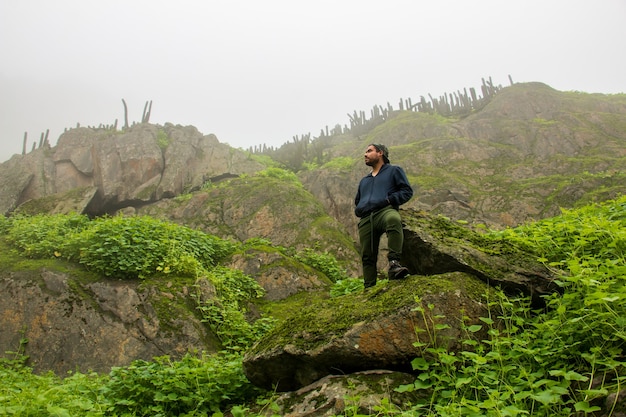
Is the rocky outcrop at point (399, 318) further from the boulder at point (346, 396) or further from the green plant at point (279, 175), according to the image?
the green plant at point (279, 175)

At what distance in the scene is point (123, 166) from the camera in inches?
727

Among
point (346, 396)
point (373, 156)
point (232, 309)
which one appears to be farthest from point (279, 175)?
point (346, 396)

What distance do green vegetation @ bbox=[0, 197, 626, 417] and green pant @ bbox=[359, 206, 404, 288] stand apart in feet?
2.63

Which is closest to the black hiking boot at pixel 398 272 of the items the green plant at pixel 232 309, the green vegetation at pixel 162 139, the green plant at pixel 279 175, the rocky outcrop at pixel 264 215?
the green plant at pixel 232 309

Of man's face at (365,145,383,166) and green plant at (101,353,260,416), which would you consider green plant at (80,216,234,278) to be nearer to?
green plant at (101,353,260,416)

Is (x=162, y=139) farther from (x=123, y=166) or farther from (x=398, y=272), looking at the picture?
(x=398, y=272)

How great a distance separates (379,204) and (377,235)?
0.45m

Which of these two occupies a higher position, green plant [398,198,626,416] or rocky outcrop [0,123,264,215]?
rocky outcrop [0,123,264,215]

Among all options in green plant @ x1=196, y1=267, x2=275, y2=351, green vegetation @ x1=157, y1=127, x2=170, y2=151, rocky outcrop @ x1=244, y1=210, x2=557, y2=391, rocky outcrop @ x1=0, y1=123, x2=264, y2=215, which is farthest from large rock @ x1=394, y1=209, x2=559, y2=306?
green vegetation @ x1=157, y1=127, x2=170, y2=151

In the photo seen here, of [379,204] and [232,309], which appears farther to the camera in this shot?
[232,309]

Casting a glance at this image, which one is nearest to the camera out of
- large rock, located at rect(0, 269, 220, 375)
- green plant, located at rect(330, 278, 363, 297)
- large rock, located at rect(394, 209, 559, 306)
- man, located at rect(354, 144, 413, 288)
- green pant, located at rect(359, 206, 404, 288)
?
large rock, located at rect(394, 209, 559, 306)

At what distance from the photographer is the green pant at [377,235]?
5.11m

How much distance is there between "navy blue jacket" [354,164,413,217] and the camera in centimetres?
544

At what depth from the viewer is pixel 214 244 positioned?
35.1ft
